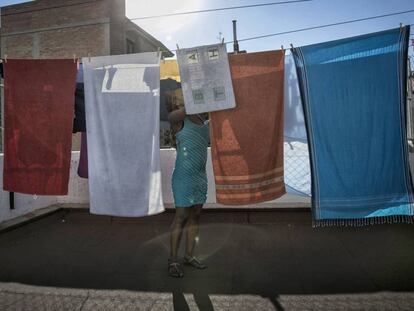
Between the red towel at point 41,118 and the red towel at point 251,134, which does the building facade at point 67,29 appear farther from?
the red towel at point 251,134

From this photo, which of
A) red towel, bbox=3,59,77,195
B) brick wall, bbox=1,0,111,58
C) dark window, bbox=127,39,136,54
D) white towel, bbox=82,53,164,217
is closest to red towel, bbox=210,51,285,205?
white towel, bbox=82,53,164,217

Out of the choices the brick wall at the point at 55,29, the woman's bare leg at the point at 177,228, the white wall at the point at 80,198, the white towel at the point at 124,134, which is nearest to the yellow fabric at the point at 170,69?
the white towel at the point at 124,134

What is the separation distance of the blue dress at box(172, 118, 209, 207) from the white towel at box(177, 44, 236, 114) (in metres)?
0.20

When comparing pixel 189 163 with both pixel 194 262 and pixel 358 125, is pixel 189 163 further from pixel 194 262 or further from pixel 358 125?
pixel 358 125

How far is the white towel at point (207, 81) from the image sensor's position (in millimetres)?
3234

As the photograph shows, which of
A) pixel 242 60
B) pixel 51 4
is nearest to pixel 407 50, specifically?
pixel 242 60

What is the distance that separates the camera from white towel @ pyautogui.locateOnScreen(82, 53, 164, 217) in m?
3.43

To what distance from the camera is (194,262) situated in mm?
3457

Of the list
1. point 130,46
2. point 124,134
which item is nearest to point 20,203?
point 124,134

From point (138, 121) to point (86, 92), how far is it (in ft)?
2.04

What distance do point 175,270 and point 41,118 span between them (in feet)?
6.66

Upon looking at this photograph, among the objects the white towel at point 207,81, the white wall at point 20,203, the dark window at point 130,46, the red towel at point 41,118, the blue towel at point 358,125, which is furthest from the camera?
the dark window at point 130,46

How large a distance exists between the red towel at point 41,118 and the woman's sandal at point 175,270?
1.36 metres

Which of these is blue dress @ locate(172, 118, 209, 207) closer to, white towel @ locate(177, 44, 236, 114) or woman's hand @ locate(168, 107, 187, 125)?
woman's hand @ locate(168, 107, 187, 125)
